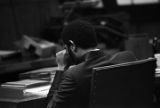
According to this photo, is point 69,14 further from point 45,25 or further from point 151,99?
point 151,99

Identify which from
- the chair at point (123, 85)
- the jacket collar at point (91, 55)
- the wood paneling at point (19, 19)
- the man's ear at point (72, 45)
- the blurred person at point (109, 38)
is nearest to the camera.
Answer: the chair at point (123, 85)

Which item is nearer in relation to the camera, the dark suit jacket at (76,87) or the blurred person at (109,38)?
the dark suit jacket at (76,87)

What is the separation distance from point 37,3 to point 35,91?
10.3ft

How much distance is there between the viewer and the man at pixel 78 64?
7.92ft

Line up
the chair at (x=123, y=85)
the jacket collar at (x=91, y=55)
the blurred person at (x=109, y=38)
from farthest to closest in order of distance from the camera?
the blurred person at (x=109, y=38) → the jacket collar at (x=91, y=55) → the chair at (x=123, y=85)

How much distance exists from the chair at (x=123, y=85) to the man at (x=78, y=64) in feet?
0.33

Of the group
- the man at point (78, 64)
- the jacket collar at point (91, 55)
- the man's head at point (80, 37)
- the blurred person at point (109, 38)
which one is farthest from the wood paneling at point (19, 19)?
the jacket collar at point (91, 55)

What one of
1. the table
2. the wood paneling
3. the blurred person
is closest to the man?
the table

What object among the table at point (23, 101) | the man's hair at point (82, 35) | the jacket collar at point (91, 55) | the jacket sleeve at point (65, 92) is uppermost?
the man's hair at point (82, 35)

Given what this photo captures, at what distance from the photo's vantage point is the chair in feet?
7.70

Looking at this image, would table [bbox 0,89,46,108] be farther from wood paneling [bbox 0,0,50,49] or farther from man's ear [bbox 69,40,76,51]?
wood paneling [bbox 0,0,50,49]

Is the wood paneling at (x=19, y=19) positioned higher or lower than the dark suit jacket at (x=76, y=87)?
lower

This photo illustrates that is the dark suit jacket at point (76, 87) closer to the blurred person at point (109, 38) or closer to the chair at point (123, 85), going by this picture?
the chair at point (123, 85)

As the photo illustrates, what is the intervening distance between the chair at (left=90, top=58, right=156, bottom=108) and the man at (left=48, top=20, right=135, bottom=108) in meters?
0.10
